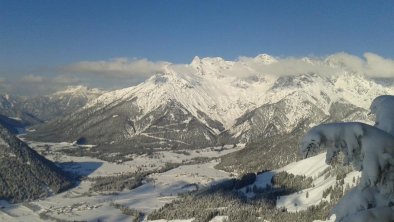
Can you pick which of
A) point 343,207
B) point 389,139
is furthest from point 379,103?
point 343,207

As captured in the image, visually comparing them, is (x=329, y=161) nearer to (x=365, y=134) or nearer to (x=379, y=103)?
(x=365, y=134)

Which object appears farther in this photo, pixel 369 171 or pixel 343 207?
pixel 343 207

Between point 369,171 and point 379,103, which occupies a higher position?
point 379,103

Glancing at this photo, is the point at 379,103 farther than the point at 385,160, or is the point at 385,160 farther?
Result: the point at 379,103

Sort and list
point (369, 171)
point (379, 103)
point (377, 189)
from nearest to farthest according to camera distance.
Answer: point (369, 171), point (377, 189), point (379, 103)

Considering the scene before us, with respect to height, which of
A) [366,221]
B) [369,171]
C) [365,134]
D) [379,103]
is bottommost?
[366,221]

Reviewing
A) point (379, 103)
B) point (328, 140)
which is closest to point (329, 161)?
point (328, 140)

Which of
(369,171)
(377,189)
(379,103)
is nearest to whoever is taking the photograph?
(369,171)

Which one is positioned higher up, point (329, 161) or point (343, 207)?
point (329, 161)

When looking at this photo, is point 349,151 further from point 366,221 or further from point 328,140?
point 366,221
